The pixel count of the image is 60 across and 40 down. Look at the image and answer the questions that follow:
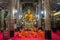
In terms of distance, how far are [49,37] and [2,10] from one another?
1518 centimetres

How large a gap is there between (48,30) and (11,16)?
4.68 meters

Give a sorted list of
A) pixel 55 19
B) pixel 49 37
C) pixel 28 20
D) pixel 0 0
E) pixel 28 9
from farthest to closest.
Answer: pixel 28 9, pixel 28 20, pixel 55 19, pixel 0 0, pixel 49 37

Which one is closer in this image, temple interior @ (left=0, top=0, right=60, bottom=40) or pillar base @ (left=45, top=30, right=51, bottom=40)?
pillar base @ (left=45, top=30, right=51, bottom=40)

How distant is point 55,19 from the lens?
29.4 meters

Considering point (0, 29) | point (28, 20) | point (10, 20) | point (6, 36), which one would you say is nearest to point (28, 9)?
point (28, 20)

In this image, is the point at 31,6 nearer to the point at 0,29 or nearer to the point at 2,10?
the point at 2,10

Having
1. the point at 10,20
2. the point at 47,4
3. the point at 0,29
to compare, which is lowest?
the point at 0,29

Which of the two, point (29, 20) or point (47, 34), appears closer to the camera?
point (47, 34)

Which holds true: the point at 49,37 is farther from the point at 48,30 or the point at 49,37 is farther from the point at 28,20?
the point at 28,20

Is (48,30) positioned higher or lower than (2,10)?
lower

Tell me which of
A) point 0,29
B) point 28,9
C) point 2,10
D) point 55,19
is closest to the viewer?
point 0,29

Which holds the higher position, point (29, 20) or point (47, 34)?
point (29, 20)

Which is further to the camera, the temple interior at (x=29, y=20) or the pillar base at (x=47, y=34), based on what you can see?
the temple interior at (x=29, y=20)

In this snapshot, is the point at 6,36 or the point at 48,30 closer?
the point at 6,36
